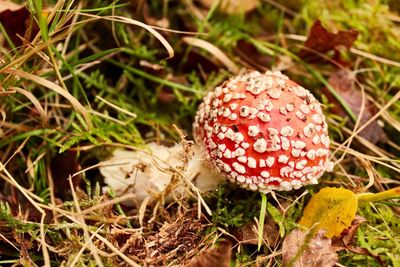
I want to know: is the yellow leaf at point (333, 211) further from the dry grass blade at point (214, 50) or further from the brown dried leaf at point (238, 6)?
the brown dried leaf at point (238, 6)

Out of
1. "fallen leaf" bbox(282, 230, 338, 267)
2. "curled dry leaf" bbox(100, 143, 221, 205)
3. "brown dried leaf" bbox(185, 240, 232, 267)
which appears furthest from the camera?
"curled dry leaf" bbox(100, 143, 221, 205)

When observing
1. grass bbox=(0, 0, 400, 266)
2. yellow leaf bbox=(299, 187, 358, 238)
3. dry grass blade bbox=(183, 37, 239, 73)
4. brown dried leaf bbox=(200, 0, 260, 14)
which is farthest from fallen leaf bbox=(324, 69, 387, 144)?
brown dried leaf bbox=(200, 0, 260, 14)

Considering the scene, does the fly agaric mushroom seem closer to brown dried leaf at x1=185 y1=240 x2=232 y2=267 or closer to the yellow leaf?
the yellow leaf

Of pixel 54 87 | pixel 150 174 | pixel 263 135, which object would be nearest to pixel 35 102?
pixel 54 87

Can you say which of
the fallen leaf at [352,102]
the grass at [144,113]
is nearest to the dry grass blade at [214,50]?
the grass at [144,113]

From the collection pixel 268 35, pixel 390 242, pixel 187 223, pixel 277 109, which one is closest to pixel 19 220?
pixel 187 223

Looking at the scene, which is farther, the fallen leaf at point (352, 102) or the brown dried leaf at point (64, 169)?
the fallen leaf at point (352, 102)

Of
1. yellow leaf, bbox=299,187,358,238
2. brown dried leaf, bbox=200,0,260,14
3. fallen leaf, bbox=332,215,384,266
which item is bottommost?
fallen leaf, bbox=332,215,384,266
